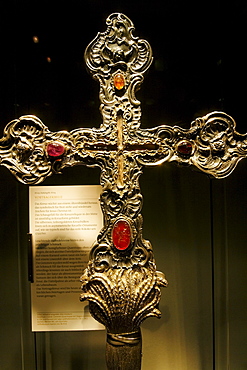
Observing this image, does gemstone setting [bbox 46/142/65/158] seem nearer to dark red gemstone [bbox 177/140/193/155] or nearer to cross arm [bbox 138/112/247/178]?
cross arm [bbox 138/112/247/178]

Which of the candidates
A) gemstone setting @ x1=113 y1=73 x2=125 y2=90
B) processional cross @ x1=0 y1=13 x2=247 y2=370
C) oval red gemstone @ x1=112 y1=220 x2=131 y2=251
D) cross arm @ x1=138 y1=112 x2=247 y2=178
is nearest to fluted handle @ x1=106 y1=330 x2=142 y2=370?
processional cross @ x1=0 y1=13 x2=247 y2=370

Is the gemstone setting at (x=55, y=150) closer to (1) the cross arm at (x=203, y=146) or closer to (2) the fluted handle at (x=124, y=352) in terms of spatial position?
(1) the cross arm at (x=203, y=146)

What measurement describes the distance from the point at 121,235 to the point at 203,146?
1.08 feet

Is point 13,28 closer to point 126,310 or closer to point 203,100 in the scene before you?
point 203,100

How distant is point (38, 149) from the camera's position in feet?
3.28

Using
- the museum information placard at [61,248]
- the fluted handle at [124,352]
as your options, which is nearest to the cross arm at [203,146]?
the museum information placard at [61,248]

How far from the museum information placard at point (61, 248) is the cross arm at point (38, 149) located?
0.68 feet

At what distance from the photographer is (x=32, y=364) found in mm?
1290

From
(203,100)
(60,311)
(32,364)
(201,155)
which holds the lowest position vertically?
(32,364)

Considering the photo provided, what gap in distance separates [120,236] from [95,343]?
551 millimetres

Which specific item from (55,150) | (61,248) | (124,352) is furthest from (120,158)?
(124,352)

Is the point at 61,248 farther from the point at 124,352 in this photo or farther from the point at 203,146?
the point at 203,146

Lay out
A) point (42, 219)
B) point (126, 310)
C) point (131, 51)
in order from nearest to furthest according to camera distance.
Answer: point (126, 310)
point (131, 51)
point (42, 219)

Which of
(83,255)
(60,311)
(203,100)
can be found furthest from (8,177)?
(203,100)
